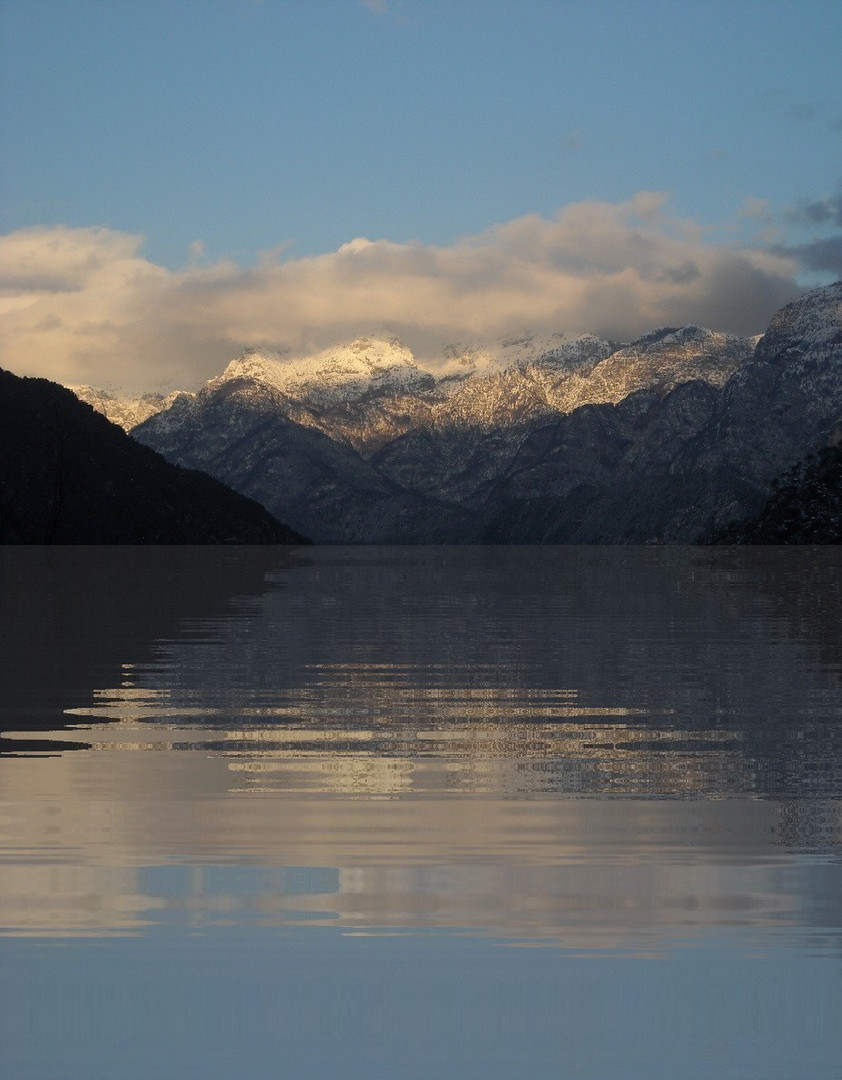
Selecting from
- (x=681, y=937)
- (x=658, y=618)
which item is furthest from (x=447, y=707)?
(x=658, y=618)

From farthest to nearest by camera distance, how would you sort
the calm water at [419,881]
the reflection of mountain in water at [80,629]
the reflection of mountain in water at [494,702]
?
the reflection of mountain in water at [80,629]
the reflection of mountain in water at [494,702]
the calm water at [419,881]

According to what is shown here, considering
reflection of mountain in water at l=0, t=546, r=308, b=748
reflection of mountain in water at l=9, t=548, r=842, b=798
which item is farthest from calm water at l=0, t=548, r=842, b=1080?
reflection of mountain in water at l=0, t=546, r=308, b=748

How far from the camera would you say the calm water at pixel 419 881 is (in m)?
11.3

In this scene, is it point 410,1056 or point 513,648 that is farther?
point 513,648

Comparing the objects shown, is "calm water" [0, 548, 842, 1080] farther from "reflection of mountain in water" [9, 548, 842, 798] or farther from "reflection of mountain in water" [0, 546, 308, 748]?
"reflection of mountain in water" [0, 546, 308, 748]

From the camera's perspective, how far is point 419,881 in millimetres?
16062

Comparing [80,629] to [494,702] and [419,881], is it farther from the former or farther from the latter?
[419,881]

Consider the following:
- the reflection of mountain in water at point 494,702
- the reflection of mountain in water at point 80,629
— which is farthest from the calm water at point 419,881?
the reflection of mountain in water at point 80,629

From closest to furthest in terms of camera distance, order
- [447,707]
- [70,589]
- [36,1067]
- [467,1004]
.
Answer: [36,1067] < [467,1004] < [447,707] < [70,589]

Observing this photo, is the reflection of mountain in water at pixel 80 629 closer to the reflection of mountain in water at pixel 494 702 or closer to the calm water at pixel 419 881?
the reflection of mountain in water at pixel 494 702

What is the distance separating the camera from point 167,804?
21.0 metres

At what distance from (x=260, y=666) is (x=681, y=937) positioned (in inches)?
1322

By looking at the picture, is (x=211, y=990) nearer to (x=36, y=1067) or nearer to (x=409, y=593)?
(x=36, y=1067)

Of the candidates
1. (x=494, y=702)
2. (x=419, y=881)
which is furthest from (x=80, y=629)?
(x=419, y=881)
